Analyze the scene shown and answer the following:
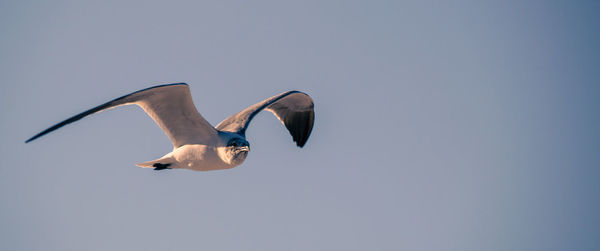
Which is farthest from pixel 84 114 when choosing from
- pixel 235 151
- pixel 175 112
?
pixel 235 151

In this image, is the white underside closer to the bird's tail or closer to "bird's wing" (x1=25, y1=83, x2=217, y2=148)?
the bird's tail

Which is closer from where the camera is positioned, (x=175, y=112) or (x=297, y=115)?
(x=175, y=112)

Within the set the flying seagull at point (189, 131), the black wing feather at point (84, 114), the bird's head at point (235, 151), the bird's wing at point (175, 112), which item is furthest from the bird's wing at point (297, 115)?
the black wing feather at point (84, 114)

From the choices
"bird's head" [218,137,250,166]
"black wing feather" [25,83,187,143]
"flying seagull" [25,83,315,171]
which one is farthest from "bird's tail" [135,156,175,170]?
"black wing feather" [25,83,187,143]

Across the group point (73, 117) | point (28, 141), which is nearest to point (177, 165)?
point (73, 117)

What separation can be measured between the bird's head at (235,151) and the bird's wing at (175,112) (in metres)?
0.42

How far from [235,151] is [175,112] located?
128cm

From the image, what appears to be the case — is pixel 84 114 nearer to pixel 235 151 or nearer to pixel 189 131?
pixel 189 131

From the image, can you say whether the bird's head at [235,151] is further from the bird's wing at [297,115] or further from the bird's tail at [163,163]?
the bird's wing at [297,115]

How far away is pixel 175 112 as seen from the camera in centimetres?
1005

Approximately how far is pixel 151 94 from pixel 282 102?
14.0ft

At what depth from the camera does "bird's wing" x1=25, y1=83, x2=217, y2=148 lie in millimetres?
9406

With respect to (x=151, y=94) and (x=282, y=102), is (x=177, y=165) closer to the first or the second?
(x=151, y=94)

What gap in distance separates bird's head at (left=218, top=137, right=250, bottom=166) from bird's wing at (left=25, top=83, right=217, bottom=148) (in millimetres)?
424
